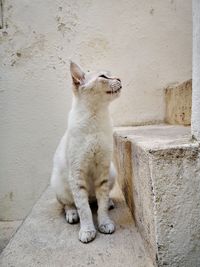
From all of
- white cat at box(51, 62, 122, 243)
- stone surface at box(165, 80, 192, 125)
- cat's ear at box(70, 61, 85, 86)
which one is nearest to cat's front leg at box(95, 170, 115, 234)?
white cat at box(51, 62, 122, 243)

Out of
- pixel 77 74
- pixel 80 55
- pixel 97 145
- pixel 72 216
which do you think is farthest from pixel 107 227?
pixel 80 55

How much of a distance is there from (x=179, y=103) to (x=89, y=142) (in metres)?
0.77

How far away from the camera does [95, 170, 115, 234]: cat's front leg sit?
4.30ft

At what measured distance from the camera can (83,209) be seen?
1306 millimetres

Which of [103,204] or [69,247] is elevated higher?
[103,204]

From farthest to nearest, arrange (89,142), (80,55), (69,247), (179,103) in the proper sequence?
(80,55)
(179,103)
(89,142)
(69,247)

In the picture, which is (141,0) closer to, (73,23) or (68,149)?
(73,23)

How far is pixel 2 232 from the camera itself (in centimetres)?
221

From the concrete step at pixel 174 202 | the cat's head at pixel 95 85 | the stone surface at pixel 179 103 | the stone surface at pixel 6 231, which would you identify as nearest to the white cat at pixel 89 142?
the cat's head at pixel 95 85

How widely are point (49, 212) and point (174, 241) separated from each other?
2.71 ft

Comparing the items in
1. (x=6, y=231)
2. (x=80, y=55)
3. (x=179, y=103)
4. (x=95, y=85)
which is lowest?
(x=6, y=231)

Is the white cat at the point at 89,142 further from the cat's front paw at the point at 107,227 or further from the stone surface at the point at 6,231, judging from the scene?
the stone surface at the point at 6,231

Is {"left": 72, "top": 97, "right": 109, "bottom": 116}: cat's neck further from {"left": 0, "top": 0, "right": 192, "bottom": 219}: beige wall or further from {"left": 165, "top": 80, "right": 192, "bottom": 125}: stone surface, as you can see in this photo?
{"left": 0, "top": 0, "right": 192, "bottom": 219}: beige wall

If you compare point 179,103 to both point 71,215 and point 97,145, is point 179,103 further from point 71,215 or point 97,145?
point 71,215
